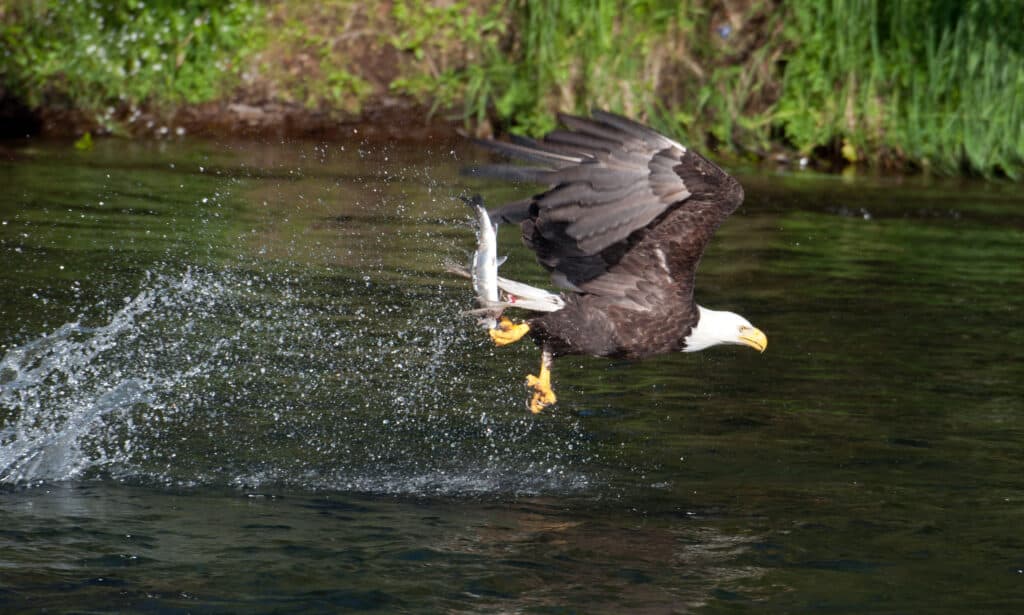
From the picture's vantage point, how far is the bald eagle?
5156mm

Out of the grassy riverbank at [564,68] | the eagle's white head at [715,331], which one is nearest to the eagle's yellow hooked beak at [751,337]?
the eagle's white head at [715,331]

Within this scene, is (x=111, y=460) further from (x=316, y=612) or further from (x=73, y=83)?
(x=73, y=83)

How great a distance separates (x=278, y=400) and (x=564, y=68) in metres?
6.80

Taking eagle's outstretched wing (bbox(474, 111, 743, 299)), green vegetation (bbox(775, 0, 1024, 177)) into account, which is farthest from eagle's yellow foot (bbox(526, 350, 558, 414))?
green vegetation (bbox(775, 0, 1024, 177))

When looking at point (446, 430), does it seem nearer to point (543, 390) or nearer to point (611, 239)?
point (543, 390)

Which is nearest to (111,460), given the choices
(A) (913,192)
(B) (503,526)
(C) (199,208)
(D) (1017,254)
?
(B) (503,526)

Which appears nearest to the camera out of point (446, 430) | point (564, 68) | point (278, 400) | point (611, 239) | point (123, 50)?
point (611, 239)

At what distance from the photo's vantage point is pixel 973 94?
11945mm

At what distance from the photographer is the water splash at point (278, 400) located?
17.6 feet

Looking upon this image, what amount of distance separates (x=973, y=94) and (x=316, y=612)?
912 cm

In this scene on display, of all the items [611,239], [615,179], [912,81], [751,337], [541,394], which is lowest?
[541,394]

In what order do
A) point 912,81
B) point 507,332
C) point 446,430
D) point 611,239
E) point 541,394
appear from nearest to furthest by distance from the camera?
point 611,239 → point 507,332 → point 541,394 → point 446,430 → point 912,81

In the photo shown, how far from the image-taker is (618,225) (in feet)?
16.9

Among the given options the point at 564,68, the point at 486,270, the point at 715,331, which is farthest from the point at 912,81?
the point at 486,270
